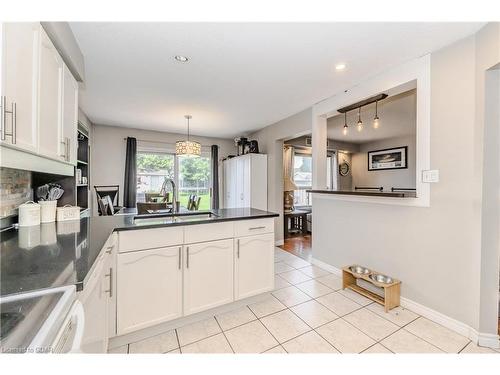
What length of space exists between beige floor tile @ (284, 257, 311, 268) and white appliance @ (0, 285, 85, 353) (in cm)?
289

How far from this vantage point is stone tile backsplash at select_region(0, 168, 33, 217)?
1499 millimetres

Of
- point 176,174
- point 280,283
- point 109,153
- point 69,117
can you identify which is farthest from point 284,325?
point 109,153

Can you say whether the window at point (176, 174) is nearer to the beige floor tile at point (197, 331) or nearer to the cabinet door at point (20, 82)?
the beige floor tile at point (197, 331)

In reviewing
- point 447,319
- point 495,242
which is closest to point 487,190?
point 495,242

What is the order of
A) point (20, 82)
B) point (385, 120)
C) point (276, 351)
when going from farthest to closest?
point (385, 120), point (276, 351), point (20, 82)

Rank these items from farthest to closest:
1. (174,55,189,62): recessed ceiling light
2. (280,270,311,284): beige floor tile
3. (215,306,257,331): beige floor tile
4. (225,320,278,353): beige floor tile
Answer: (280,270,311,284): beige floor tile < (174,55,189,62): recessed ceiling light < (215,306,257,331): beige floor tile < (225,320,278,353): beige floor tile

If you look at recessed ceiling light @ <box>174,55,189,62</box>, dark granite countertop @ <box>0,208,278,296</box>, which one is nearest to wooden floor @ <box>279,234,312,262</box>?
dark granite countertop @ <box>0,208,278,296</box>

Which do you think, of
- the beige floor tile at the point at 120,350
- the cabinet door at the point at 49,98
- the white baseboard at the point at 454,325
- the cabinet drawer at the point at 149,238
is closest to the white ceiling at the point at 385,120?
the white baseboard at the point at 454,325

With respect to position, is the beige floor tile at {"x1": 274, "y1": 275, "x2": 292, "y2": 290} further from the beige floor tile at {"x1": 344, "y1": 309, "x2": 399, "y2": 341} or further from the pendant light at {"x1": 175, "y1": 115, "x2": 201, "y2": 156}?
the pendant light at {"x1": 175, "y1": 115, "x2": 201, "y2": 156}

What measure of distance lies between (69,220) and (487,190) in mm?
3359

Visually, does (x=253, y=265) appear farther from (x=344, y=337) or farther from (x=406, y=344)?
(x=406, y=344)

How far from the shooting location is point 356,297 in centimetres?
234

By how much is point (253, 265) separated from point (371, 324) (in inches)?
45.4
